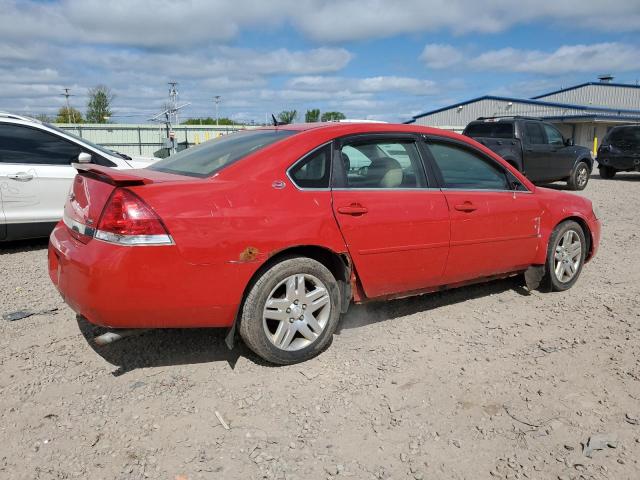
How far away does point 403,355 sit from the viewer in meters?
3.76

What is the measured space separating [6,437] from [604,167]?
19338mm

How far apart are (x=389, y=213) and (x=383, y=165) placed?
1.29 ft

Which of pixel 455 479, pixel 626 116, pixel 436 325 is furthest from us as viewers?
pixel 626 116

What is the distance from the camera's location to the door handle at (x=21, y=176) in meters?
6.21

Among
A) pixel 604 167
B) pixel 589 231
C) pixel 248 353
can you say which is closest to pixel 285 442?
pixel 248 353

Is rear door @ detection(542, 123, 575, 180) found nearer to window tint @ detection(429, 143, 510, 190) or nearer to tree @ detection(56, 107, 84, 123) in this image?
window tint @ detection(429, 143, 510, 190)

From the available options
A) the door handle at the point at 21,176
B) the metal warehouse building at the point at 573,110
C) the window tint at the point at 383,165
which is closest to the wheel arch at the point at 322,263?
the window tint at the point at 383,165

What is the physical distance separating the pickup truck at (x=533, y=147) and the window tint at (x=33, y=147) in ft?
30.6

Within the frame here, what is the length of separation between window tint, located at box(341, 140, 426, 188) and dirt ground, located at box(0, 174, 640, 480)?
114cm

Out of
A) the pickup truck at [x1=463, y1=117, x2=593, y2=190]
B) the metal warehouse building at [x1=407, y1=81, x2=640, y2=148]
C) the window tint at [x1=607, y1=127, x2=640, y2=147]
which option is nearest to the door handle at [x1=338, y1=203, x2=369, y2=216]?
the pickup truck at [x1=463, y1=117, x2=593, y2=190]

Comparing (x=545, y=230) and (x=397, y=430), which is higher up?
(x=545, y=230)

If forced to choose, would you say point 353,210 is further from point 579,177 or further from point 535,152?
Answer: point 579,177

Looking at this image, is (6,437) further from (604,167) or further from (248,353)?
(604,167)

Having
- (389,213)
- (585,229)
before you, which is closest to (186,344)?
(389,213)
